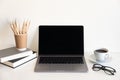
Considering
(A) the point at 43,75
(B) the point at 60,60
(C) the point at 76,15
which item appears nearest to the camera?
(A) the point at 43,75

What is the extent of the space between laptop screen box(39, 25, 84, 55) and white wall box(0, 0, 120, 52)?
8cm

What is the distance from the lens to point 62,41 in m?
1.18

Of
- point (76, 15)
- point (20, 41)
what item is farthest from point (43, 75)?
point (76, 15)

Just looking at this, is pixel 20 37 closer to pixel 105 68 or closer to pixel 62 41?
pixel 62 41

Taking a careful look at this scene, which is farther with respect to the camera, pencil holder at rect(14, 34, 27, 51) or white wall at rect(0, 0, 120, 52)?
white wall at rect(0, 0, 120, 52)

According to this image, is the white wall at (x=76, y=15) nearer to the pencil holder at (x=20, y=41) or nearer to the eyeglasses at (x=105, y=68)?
the pencil holder at (x=20, y=41)

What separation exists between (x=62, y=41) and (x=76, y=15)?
0.24 m

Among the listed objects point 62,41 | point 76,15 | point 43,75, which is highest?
point 76,15

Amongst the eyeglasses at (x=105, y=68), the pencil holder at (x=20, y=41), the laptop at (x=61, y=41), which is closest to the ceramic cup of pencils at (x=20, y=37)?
the pencil holder at (x=20, y=41)

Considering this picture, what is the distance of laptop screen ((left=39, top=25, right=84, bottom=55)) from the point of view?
118 cm

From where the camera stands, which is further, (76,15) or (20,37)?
(76,15)

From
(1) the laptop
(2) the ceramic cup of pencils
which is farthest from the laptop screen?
(2) the ceramic cup of pencils

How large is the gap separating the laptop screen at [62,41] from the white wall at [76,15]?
0.08 metres

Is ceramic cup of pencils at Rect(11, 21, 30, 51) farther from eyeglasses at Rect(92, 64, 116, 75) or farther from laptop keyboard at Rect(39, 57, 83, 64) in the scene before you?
eyeglasses at Rect(92, 64, 116, 75)
